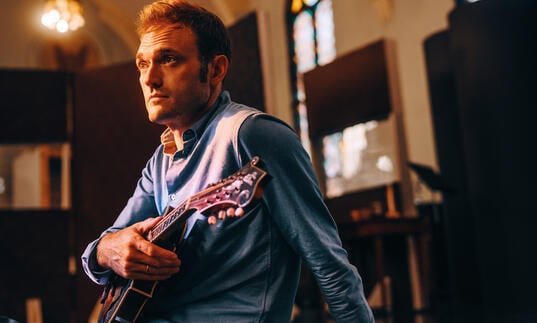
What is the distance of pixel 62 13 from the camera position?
8227mm

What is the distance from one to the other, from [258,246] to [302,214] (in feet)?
0.35

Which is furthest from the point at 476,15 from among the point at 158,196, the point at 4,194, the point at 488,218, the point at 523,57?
the point at 158,196

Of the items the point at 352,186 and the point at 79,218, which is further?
the point at 352,186

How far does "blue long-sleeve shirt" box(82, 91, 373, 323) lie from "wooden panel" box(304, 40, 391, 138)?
15.0ft

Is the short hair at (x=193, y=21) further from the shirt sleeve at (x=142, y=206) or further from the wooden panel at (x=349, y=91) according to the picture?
the wooden panel at (x=349, y=91)

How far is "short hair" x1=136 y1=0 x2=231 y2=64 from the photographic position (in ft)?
4.71

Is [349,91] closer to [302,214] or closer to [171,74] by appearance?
[171,74]

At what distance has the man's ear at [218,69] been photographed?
4.83ft

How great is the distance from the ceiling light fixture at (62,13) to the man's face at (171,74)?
7207 millimetres

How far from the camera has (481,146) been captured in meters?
5.39

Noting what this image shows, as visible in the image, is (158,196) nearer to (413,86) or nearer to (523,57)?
(523,57)

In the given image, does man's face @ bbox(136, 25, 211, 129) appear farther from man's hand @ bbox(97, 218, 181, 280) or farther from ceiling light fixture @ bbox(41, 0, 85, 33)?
ceiling light fixture @ bbox(41, 0, 85, 33)

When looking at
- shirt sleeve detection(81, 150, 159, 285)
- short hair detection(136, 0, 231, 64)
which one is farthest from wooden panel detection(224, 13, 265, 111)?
short hair detection(136, 0, 231, 64)

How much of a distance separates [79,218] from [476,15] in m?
3.40
